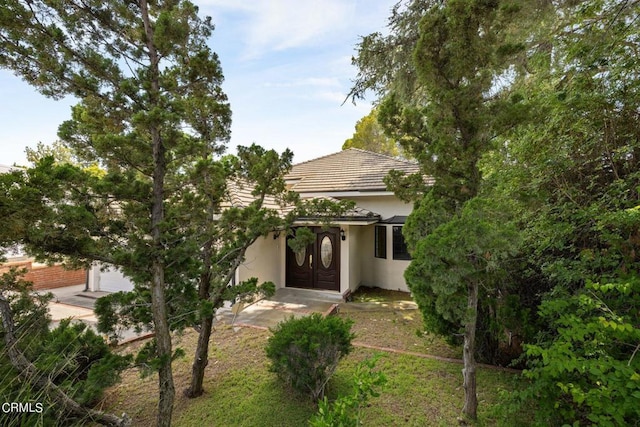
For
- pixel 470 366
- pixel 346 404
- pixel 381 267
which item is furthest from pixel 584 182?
pixel 381 267

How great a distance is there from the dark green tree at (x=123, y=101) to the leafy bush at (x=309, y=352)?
6.06 ft

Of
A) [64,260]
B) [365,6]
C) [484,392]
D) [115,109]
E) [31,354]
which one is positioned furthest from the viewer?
[365,6]

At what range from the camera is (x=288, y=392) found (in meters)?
5.20

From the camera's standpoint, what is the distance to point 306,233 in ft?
17.5

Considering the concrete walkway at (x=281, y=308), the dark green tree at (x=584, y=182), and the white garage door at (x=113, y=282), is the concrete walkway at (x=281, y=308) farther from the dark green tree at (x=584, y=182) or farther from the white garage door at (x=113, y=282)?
the dark green tree at (x=584, y=182)

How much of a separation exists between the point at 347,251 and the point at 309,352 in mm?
6688

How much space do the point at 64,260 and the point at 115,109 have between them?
7.14 feet

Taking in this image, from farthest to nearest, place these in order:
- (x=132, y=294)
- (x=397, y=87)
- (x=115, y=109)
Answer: (x=397, y=87) → (x=132, y=294) → (x=115, y=109)

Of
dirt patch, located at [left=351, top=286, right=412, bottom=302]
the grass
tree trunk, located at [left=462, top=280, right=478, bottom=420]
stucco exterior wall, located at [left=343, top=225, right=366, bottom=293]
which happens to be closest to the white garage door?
the grass

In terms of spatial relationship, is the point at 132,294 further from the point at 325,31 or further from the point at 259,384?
the point at 325,31

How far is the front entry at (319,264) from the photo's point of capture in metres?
11.6

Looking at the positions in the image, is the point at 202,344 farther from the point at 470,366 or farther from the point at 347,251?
the point at 347,251

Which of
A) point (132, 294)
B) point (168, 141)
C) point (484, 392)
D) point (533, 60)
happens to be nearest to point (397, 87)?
point (533, 60)

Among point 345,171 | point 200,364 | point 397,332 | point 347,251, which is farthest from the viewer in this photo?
point 345,171
